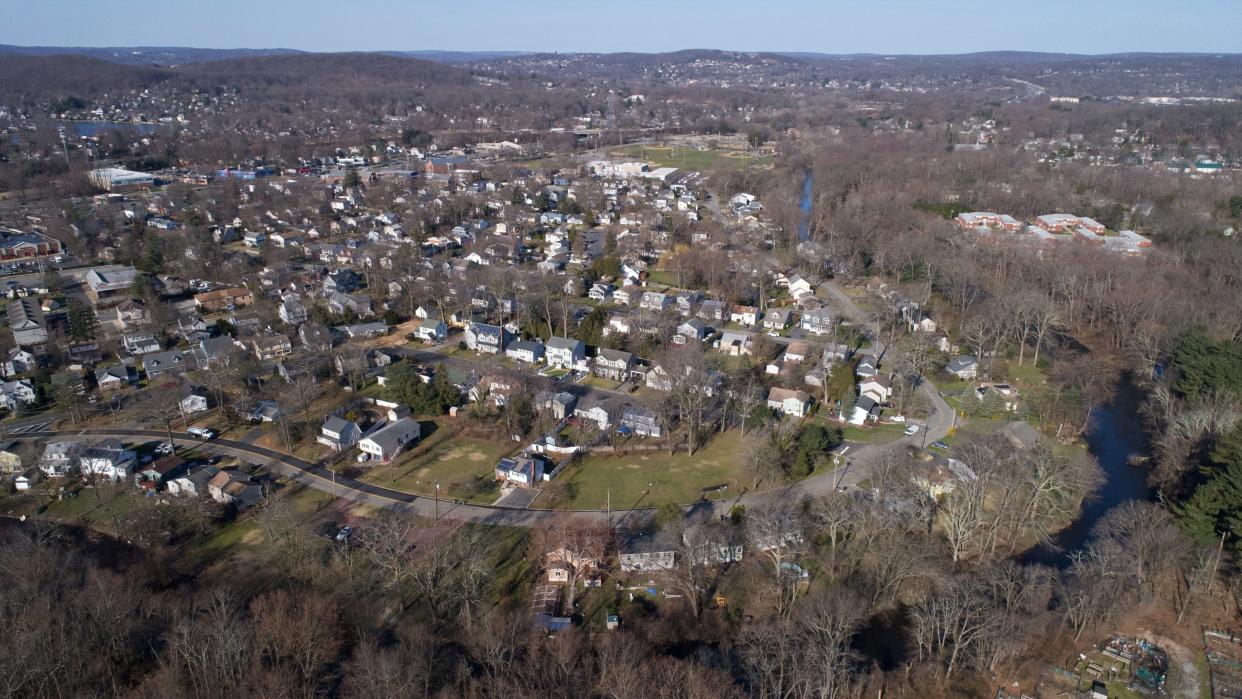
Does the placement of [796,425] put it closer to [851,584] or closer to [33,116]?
[851,584]

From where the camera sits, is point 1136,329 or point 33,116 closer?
point 1136,329

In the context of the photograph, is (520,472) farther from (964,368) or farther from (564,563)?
(964,368)

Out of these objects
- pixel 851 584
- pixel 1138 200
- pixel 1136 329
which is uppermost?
pixel 1138 200

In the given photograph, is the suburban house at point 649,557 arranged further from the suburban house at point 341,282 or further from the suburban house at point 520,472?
the suburban house at point 341,282

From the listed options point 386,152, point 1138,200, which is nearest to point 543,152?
point 386,152

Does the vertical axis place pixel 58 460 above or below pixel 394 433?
below

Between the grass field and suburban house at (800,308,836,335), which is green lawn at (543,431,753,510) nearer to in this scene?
suburban house at (800,308,836,335)

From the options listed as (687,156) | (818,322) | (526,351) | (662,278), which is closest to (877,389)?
(818,322)
